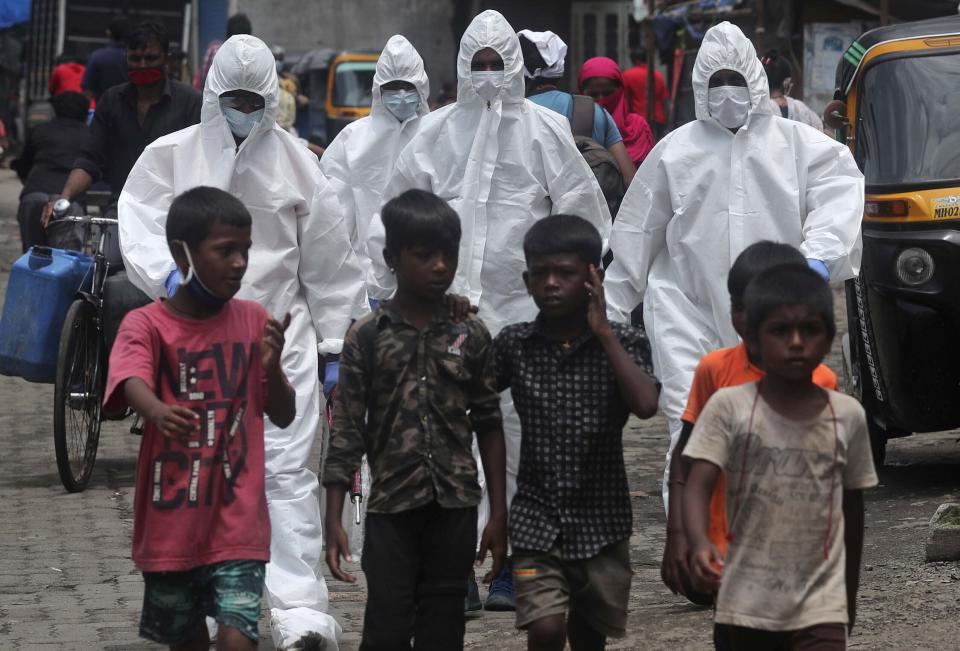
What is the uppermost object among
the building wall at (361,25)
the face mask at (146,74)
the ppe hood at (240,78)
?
the building wall at (361,25)

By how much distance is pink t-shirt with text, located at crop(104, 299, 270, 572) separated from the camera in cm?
458

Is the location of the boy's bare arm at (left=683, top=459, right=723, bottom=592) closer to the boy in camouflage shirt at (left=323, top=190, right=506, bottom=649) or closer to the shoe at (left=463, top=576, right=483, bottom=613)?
the boy in camouflage shirt at (left=323, top=190, right=506, bottom=649)

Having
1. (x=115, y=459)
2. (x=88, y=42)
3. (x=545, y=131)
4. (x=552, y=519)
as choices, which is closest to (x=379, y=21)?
(x=88, y=42)

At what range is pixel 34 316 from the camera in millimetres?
8797

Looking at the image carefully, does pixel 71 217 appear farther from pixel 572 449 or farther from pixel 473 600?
pixel 572 449

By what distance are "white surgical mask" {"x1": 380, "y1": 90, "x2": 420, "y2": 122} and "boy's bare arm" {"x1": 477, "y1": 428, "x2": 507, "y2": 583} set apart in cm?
357

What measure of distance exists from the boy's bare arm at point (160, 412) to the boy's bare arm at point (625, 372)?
3.32 feet

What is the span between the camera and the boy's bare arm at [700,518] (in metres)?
4.11

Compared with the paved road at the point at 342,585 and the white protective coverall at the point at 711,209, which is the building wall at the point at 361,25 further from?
the white protective coverall at the point at 711,209

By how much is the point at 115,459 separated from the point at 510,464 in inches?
155

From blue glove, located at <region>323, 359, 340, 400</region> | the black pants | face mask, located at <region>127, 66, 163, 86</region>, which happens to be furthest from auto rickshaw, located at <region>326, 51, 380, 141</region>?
the black pants

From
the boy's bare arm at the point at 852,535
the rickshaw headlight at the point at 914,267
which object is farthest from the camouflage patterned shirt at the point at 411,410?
the rickshaw headlight at the point at 914,267

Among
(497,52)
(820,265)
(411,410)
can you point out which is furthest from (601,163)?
(411,410)

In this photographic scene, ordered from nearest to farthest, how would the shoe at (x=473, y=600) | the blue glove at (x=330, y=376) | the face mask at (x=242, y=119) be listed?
the blue glove at (x=330, y=376)
the face mask at (x=242, y=119)
the shoe at (x=473, y=600)
